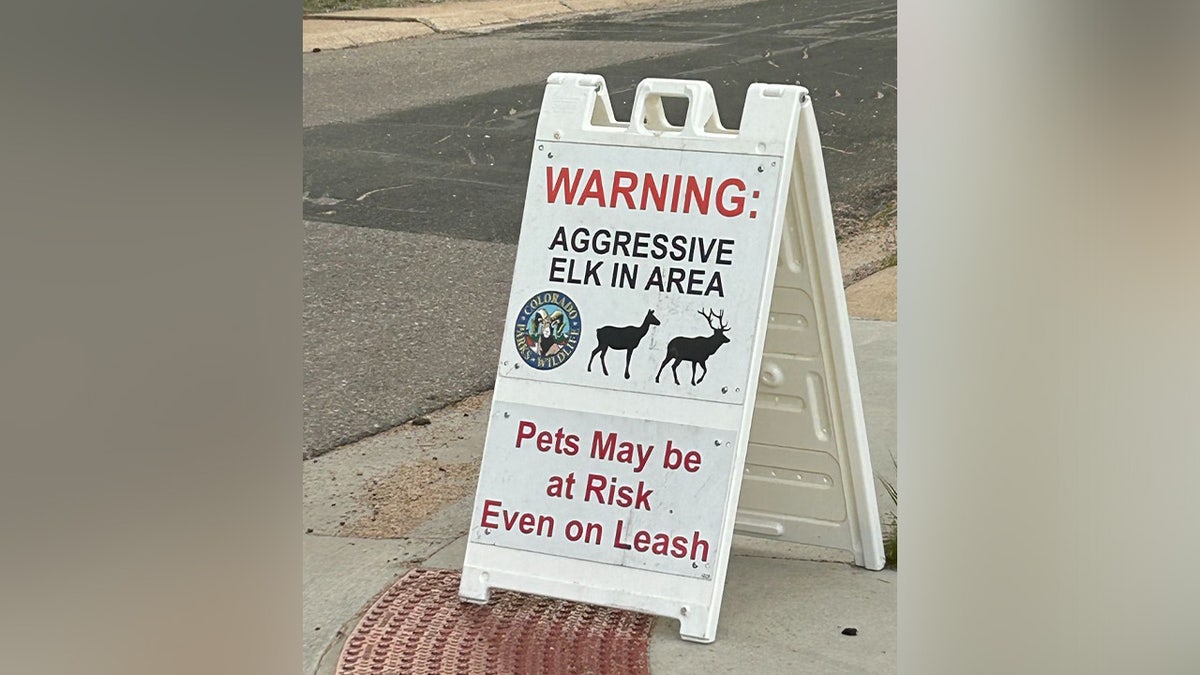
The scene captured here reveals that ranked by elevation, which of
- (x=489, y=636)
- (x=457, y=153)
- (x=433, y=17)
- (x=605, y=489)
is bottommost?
(x=489, y=636)

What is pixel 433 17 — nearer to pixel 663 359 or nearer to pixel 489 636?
pixel 663 359

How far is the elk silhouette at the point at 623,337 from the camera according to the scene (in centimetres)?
275

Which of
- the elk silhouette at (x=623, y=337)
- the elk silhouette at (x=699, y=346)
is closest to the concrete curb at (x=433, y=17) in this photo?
the elk silhouette at (x=623, y=337)

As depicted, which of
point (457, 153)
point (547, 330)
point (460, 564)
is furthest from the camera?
point (457, 153)

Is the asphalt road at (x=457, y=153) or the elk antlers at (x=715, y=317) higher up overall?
the asphalt road at (x=457, y=153)

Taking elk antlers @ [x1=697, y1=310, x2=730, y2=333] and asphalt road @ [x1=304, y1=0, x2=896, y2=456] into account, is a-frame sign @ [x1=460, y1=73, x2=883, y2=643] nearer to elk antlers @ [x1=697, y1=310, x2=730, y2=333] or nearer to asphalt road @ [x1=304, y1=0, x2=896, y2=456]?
elk antlers @ [x1=697, y1=310, x2=730, y2=333]

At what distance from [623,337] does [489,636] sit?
0.67 meters

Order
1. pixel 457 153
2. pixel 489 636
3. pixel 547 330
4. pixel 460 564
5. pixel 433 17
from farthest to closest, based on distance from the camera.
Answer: pixel 433 17 < pixel 457 153 < pixel 460 564 < pixel 547 330 < pixel 489 636

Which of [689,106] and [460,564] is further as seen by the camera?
[460,564]

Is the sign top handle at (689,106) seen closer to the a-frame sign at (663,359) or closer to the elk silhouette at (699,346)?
the a-frame sign at (663,359)

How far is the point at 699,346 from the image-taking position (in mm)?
2699

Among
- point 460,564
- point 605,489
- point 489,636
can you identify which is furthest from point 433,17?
point 489,636
